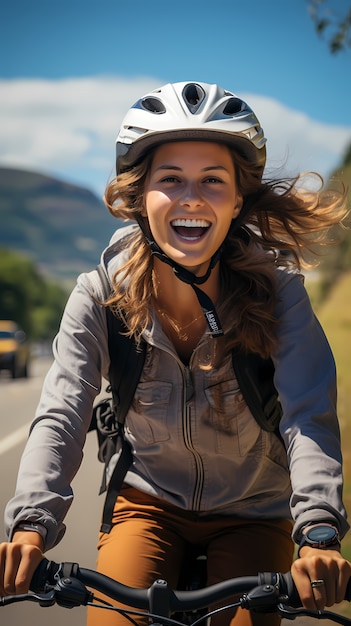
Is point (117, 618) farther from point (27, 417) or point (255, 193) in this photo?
point (27, 417)

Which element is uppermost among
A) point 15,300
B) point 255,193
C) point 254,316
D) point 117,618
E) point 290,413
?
point 255,193

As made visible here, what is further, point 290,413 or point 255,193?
point 255,193

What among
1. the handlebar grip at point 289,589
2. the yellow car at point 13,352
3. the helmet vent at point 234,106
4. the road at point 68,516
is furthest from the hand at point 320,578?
the yellow car at point 13,352

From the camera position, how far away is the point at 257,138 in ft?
11.3

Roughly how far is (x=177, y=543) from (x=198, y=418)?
16.2 inches

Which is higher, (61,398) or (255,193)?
(255,193)

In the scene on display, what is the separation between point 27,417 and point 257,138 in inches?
528

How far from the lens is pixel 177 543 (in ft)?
10.6

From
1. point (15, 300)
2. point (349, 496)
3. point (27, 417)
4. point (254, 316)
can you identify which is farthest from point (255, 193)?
point (15, 300)

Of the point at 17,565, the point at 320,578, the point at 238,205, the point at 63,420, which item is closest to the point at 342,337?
the point at 238,205

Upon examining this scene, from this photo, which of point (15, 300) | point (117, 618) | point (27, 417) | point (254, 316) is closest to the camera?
point (117, 618)

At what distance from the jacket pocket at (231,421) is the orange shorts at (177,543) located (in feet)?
0.81

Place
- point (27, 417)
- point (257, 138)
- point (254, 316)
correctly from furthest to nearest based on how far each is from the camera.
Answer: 1. point (27, 417)
2. point (257, 138)
3. point (254, 316)

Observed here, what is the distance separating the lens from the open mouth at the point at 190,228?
3182 millimetres
